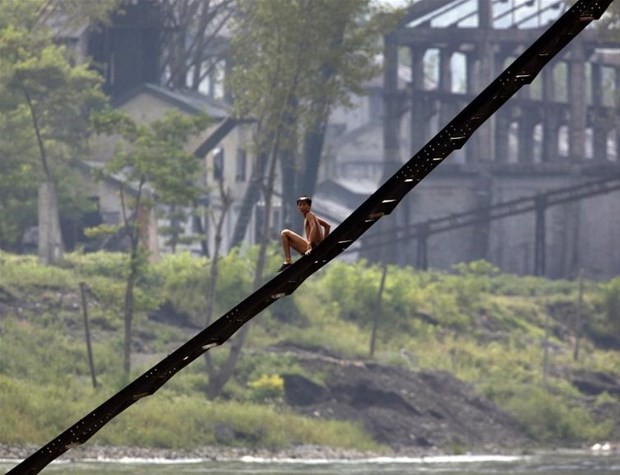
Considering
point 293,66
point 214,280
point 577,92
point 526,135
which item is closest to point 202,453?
point 214,280

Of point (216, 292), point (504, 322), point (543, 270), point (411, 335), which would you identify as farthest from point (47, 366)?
point (543, 270)

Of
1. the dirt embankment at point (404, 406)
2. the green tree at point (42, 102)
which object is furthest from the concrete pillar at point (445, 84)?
the dirt embankment at point (404, 406)

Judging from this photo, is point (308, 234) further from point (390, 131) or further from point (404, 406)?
point (390, 131)

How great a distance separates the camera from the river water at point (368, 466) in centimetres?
5481

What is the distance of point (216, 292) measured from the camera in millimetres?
78125

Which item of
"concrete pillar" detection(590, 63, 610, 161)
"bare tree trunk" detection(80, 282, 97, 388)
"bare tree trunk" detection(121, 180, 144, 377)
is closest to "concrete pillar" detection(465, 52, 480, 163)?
"concrete pillar" detection(590, 63, 610, 161)

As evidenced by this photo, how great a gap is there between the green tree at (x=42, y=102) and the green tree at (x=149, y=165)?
331 centimetres

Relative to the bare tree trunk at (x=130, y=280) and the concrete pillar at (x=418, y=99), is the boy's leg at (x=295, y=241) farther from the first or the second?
the concrete pillar at (x=418, y=99)

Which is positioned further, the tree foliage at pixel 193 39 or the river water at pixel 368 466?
the tree foliage at pixel 193 39

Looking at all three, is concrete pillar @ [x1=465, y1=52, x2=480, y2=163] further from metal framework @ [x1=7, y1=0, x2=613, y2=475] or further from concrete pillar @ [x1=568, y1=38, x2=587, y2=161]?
metal framework @ [x1=7, y1=0, x2=613, y2=475]

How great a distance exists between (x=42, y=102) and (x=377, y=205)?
216 ft

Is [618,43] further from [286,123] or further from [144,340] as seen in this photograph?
[144,340]

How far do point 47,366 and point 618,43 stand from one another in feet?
143

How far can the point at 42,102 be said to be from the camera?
84125 mm
